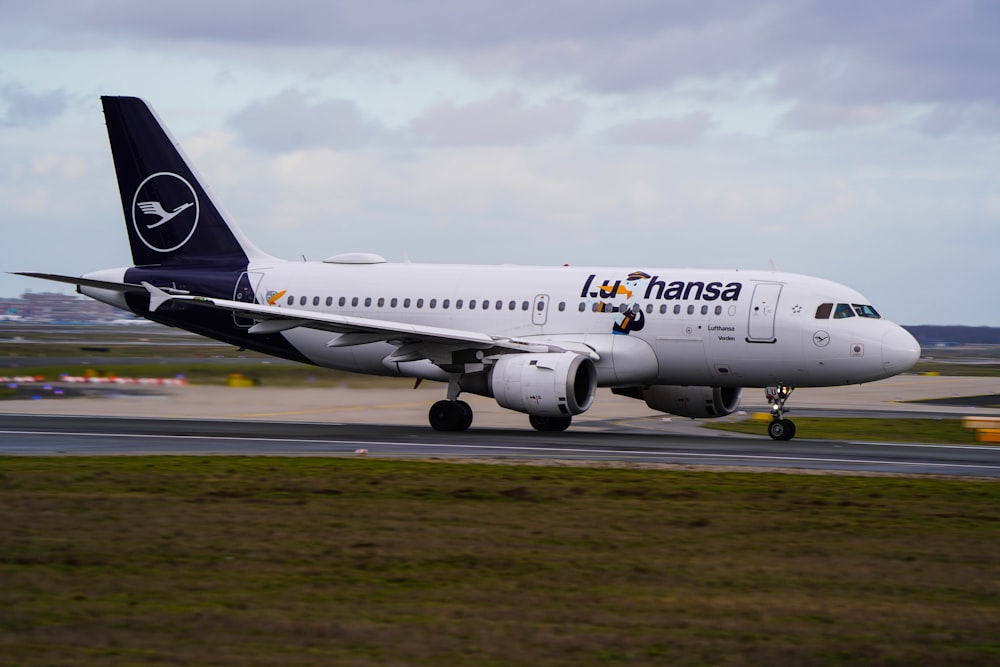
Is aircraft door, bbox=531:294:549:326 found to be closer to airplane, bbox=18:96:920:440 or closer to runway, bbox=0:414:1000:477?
airplane, bbox=18:96:920:440

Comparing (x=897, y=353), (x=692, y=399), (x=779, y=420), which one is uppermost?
(x=897, y=353)

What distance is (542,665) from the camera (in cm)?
961

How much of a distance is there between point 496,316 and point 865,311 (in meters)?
8.97

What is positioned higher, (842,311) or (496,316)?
(842,311)

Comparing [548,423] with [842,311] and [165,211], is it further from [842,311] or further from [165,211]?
[165,211]

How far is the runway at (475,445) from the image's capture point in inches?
983

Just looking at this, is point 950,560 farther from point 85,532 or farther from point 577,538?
point 85,532

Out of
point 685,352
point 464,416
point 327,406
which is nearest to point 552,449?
point 464,416

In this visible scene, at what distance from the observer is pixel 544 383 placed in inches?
1165

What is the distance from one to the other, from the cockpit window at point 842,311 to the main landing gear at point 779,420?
2174 millimetres

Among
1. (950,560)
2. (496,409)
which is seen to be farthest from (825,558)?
(496,409)

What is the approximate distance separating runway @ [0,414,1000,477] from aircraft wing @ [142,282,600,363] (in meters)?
2.03

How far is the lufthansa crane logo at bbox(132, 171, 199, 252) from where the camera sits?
1480 inches

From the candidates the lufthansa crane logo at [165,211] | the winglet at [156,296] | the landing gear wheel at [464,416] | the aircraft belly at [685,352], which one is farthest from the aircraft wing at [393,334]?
the lufthansa crane logo at [165,211]
